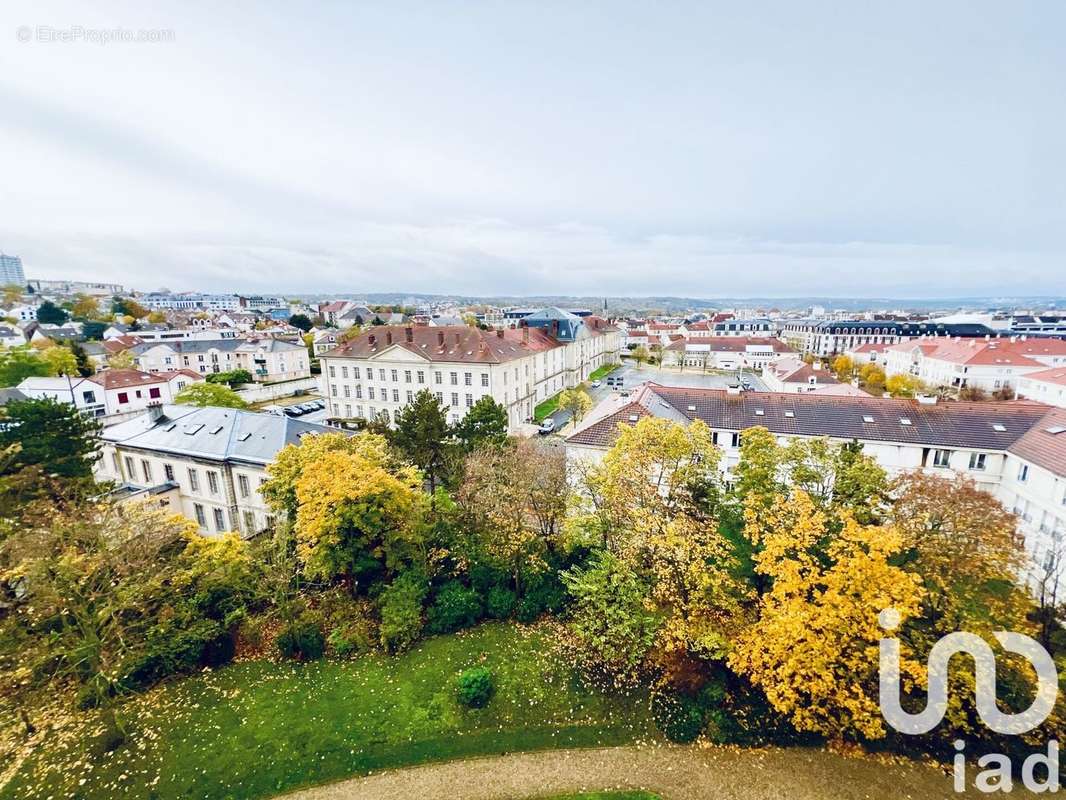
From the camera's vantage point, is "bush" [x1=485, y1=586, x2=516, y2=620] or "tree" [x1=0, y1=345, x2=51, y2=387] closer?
"bush" [x1=485, y1=586, x2=516, y2=620]

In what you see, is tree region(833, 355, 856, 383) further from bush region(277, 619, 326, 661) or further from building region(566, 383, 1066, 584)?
bush region(277, 619, 326, 661)

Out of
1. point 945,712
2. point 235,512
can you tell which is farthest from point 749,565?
point 235,512

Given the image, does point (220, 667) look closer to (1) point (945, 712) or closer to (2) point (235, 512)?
(2) point (235, 512)

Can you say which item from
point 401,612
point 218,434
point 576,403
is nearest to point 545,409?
point 576,403

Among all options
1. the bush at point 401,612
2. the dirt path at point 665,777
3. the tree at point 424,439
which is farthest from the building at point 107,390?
the dirt path at point 665,777

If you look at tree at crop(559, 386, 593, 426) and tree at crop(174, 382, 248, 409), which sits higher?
tree at crop(174, 382, 248, 409)

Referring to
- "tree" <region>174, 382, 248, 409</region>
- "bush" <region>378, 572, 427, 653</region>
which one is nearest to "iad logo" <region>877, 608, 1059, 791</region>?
"bush" <region>378, 572, 427, 653</region>

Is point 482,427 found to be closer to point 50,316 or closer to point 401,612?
point 401,612
